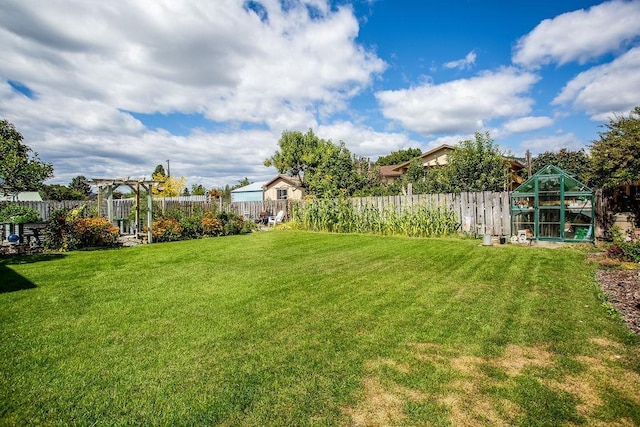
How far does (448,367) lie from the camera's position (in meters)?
3.05

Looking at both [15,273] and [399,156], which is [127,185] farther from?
[399,156]

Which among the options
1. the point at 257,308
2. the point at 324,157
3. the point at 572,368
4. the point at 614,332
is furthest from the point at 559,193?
the point at 324,157

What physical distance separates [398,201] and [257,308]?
10864 millimetres

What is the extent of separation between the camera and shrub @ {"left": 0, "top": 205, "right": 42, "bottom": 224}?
10870 mm

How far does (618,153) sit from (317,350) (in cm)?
1836

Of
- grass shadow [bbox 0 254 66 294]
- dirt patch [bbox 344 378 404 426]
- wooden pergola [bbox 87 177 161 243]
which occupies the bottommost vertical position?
dirt patch [bbox 344 378 404 426]

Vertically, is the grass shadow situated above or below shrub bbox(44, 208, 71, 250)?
below

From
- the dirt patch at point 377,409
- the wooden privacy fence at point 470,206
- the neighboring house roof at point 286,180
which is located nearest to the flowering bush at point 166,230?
the wooden privacy fence at point 470,206

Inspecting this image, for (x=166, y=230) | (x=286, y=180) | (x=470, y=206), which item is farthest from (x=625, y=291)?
(x=286, y=180)

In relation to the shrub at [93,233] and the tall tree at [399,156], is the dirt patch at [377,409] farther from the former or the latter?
the tall tree at [399,156]

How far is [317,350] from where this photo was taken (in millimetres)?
3404

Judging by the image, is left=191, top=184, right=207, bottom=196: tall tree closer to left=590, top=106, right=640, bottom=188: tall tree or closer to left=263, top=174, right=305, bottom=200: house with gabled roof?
left=263, top=174, right=305, bottom=200: house with gabled roof

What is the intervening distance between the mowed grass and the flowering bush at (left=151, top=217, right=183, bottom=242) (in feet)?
22.6

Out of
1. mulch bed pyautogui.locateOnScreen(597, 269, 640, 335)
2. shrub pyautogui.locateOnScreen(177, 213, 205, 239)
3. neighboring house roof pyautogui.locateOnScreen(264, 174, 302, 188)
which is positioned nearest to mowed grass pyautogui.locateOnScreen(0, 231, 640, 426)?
mulch bed pyautogui.locateOnScreen(597, 269, 640, 335)
